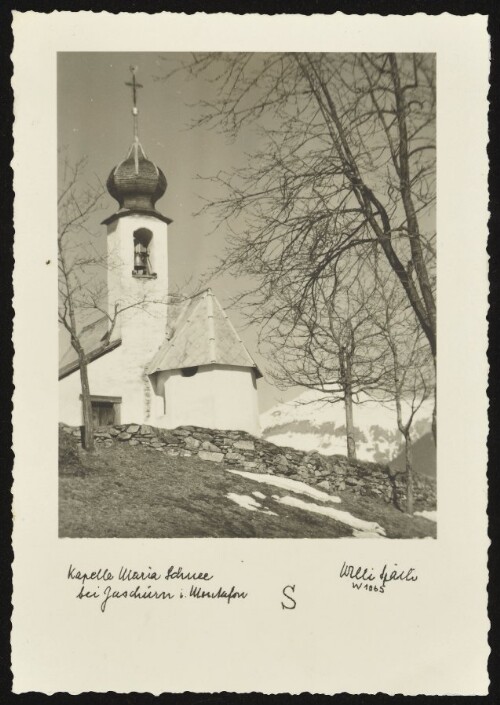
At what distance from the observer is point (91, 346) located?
20.7 ft

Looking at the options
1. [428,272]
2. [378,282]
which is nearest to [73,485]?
[378,282]

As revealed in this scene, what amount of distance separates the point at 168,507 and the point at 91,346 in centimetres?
151

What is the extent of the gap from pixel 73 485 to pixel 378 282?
3032 millimetres

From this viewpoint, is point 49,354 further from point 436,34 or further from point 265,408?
point 436,34

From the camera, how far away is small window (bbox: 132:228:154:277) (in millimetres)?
6559

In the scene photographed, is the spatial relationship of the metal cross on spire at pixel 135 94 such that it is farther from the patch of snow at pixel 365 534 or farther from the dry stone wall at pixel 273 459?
the patch of snow at pixel 365 534

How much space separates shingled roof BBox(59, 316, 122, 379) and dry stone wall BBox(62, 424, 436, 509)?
0.51 m

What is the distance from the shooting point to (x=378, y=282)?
243 inches

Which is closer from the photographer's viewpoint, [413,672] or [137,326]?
[413,672]

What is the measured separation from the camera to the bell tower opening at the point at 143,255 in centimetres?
656
